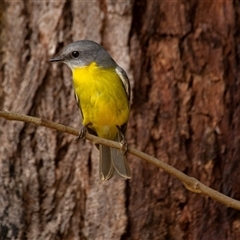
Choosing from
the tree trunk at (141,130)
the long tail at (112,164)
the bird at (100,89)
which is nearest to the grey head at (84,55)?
the bird at (100,89)

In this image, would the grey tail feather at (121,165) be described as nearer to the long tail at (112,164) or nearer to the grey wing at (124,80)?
the long tail at (112,164)

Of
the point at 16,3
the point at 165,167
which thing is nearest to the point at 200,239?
the point at 165,167

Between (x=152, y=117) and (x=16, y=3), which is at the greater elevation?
(x=16, y=3)

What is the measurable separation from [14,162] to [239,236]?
1.41 metres

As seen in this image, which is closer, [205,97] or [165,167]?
[165,167]

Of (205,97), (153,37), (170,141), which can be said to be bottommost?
(170,141)

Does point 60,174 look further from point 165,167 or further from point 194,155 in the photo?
point 165,167

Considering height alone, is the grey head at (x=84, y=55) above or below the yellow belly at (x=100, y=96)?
above

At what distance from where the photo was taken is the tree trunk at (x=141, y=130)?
426 cm

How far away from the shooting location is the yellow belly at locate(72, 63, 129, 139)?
3.77 metres

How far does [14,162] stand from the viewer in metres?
4.30

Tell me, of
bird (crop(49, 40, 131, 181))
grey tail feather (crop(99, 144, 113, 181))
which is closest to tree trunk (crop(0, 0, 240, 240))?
grey tail feather (crop(99, 144, 113, 181))

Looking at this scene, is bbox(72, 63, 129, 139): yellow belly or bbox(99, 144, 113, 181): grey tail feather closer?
bbox(72, 63, 129, 139): yellow belly

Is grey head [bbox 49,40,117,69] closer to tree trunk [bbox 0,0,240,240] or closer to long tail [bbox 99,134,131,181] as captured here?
tree trunk [bbox 0,0,240,240]
